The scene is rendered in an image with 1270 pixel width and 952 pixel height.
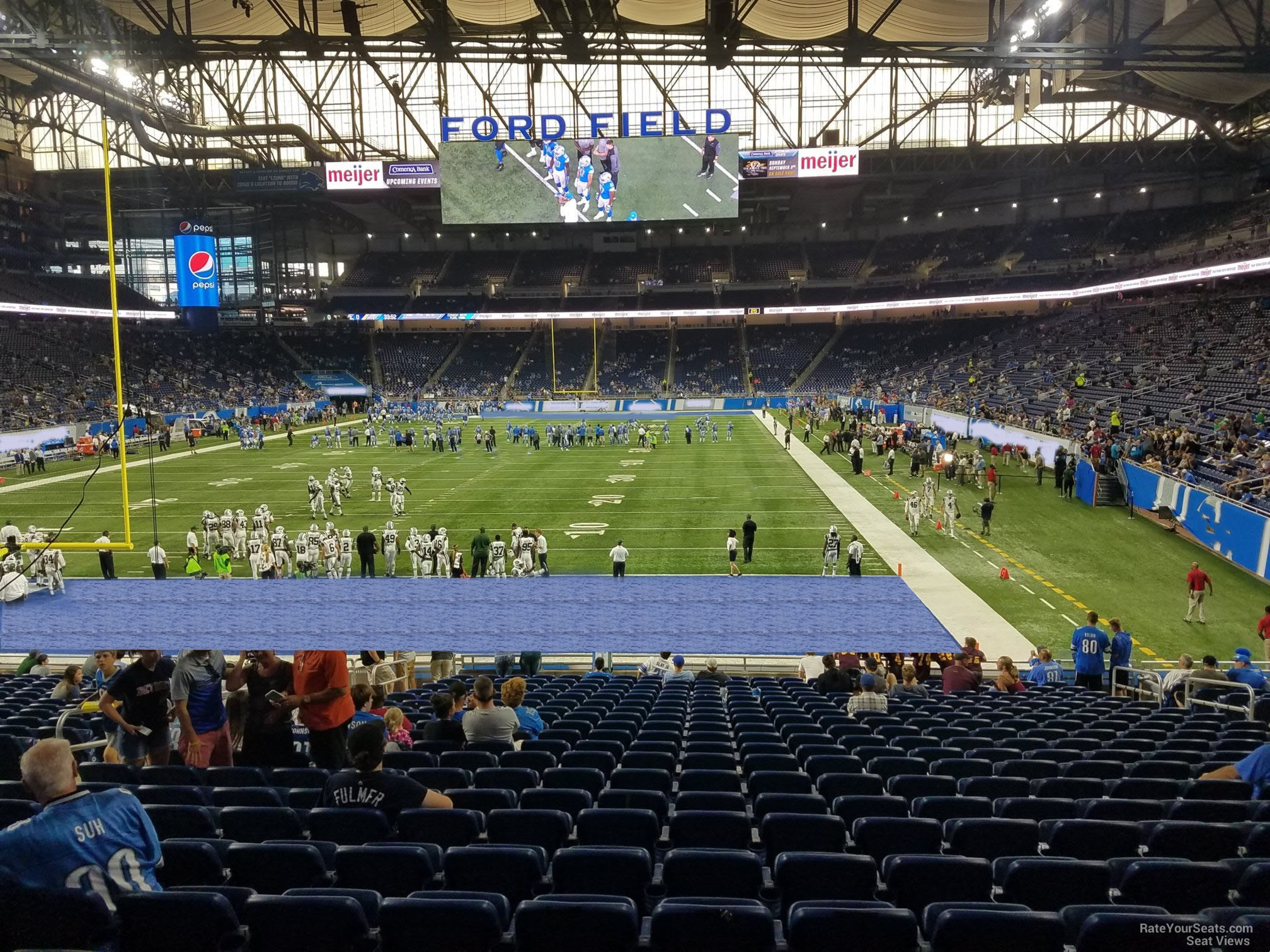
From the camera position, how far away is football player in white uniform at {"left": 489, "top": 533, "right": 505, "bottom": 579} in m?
19.0

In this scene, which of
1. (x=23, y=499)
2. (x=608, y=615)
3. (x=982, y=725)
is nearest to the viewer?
(x=982, y=725)

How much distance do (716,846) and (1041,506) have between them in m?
25.6

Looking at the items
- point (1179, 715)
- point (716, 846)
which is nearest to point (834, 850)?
point (716, 846)

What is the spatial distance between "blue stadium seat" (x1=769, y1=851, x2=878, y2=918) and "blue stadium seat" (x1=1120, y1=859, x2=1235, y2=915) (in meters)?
1.15

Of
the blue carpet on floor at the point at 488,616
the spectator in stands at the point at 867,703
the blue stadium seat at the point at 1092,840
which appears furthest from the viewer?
the blue carpet on floor at the point at 488,616

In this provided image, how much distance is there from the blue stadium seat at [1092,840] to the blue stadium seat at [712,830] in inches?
66.3

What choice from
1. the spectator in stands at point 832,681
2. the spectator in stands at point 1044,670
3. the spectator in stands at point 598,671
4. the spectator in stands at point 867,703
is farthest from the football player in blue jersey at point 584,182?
the spectator in stands at point 867,703

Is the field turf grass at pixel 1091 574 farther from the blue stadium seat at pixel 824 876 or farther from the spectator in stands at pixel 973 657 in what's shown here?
the blue stadium seat at pixel 824 876

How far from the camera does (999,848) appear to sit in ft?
14.9

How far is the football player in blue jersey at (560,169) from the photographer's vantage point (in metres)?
40.7

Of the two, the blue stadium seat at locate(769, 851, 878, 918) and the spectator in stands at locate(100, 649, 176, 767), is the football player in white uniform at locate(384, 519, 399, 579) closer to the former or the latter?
the spectator in stands at locate(100, 649, 176, 767)

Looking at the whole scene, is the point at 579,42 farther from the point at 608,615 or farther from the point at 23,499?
the point at 23,499

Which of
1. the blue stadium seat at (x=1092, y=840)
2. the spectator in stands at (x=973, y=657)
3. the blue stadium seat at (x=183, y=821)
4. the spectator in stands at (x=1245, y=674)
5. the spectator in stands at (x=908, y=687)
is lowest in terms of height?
the spectator in stands at (x=908, y=687)

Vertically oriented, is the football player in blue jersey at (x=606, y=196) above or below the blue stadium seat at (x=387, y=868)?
above
